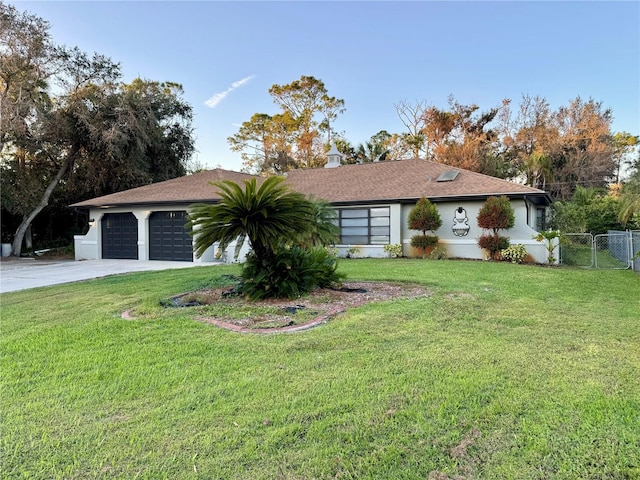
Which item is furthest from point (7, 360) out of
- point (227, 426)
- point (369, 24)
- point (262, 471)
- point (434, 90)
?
point (434, 90)

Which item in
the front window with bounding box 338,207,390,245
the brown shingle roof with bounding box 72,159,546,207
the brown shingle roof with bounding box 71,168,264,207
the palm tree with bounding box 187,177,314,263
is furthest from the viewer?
the brown shingle roof with bounding box 71,168,264,207

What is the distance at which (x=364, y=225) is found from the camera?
16.6 m

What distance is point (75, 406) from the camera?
9.66 ft

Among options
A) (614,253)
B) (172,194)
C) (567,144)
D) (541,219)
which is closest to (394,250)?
(541,219)

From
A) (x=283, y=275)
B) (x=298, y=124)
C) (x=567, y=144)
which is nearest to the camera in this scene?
(x=283, y=275)

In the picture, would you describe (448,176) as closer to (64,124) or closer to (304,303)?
(304,303)

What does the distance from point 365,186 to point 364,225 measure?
2153 millimetres

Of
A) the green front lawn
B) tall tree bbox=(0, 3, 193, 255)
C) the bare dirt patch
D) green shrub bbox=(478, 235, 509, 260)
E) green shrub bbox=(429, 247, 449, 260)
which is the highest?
tall tree bbox=(0, 3, 193, 255)

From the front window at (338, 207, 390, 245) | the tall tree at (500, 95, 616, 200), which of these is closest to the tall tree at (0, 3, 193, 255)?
the front window at (338, 207, 390, 245)

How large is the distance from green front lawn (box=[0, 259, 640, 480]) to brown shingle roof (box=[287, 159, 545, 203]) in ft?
33.0

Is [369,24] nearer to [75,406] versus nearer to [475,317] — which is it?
[475,317]

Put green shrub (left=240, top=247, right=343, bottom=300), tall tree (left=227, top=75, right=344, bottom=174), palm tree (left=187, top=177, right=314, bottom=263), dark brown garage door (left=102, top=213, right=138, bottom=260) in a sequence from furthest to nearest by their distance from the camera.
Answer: tall tree (left=227, top=75, right=344, bottom=174) → dark brown garage door (left=102, top=213, right=138, bottom=260) → green shrub (left=240, top=247, right=343, bottom=300) → palm tree (left=187, top=177, right=314, bottom=263)

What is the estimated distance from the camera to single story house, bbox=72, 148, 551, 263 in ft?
48.8

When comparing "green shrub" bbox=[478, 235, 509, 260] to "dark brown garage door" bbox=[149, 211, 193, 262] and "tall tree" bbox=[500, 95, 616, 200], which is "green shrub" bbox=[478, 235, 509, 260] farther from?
"tall tree" bbox=[500, 95, 616, 200]
